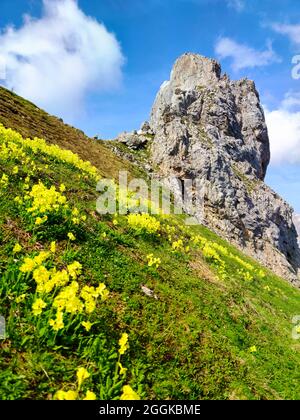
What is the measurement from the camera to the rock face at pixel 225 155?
6381 cm

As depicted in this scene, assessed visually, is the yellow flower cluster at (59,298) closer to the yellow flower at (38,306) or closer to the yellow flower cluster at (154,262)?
the yellow flower at (38,306)

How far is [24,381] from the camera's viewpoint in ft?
19.2

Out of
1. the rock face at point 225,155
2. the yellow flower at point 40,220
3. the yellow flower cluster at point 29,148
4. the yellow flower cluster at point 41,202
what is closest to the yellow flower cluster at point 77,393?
the yellow flower at point 40,220

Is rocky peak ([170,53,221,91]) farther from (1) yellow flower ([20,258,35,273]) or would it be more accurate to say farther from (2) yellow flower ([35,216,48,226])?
(1) yellow flower ([20,258,35,273])

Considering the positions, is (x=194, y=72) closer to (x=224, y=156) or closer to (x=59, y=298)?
(x=224, y=156)

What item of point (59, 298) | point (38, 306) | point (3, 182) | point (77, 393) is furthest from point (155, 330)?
point (3, 182)

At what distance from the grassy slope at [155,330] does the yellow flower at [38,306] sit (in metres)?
0.45

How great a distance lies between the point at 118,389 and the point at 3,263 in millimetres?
4160

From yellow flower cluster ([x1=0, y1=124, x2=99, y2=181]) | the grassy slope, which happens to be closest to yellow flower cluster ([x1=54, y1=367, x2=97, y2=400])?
the grassy slope

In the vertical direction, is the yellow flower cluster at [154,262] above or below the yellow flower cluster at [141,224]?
below
